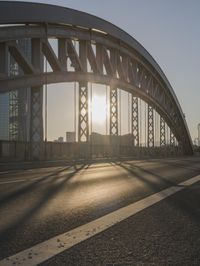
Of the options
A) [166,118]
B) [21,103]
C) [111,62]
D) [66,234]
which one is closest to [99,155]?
[111,62]

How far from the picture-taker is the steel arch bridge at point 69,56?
33219mm

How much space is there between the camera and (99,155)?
46.1m

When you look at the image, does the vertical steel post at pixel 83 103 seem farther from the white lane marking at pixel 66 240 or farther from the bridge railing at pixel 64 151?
the white lane marking at pixel 66 240

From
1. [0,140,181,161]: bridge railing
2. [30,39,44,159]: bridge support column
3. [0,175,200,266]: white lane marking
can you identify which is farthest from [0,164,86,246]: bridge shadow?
[30,39,44,159]: bridge support column

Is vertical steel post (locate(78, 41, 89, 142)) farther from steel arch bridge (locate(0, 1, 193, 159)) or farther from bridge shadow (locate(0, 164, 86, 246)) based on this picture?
bridge shadow (locate(0, 164, 86, 246))

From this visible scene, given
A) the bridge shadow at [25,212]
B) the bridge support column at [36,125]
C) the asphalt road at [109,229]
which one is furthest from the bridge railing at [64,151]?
the asphalt road at [109,229]

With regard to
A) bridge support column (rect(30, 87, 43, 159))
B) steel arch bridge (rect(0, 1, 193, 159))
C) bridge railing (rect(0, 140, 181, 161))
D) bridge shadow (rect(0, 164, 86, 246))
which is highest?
steel arch bridge (rect(0, 1, 193, 159))

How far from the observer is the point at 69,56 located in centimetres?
4066

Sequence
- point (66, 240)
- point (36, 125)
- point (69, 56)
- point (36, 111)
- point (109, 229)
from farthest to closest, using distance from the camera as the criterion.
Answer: point (69, 56) → point (36, 111) → point (36, 125) → point (109, 229) → point (66, 240)

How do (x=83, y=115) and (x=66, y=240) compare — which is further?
(x=83, y=115)

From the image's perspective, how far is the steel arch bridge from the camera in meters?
33.2

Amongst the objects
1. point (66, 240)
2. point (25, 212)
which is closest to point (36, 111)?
point (25, 212)

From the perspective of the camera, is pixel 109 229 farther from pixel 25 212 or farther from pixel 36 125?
pixel 36 125

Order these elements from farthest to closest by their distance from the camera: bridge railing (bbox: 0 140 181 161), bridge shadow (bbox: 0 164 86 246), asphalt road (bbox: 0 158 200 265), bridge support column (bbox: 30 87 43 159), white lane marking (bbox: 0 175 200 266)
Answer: bridge support column (bbox: 30 87 43 159) < bridge railing (bbox: 0 140 181 161) < bridge shadow (bbox: 0 164 86 246) < asphalt road (bbox: 0 158 200 265) < white lane marking (bbox: 0 175 200 266)
